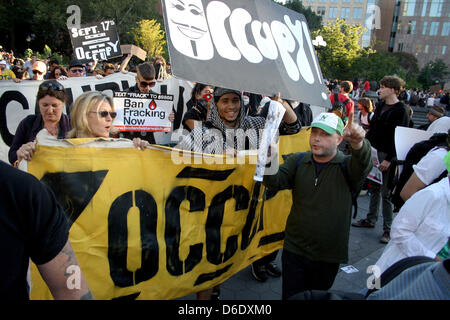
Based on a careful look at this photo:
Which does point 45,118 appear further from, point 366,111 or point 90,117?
point 366,111

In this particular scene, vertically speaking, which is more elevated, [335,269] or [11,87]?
[11,87]

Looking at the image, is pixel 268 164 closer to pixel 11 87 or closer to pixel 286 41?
pixel 286 41

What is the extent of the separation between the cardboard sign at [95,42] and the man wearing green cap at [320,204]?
19.6 ft

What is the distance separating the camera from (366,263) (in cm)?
409

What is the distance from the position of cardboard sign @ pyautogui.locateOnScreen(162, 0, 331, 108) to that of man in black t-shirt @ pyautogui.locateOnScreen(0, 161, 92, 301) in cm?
92

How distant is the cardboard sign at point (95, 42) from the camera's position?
7.03 m

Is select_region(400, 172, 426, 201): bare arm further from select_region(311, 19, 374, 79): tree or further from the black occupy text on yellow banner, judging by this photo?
select_region(311, 19, 374, 79): tree

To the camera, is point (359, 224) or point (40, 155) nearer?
point (40, 155)

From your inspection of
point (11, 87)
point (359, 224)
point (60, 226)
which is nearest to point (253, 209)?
point (60, 226)

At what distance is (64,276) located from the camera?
4.40 feet

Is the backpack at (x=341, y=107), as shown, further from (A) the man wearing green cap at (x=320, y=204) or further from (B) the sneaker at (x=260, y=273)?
(A) the man wearing green cap at (x=320, y=204)

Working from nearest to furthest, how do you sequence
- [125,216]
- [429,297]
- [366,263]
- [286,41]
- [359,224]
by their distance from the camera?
[429,297] → [125,216] → [286,41] → [366,263] → [359,224]

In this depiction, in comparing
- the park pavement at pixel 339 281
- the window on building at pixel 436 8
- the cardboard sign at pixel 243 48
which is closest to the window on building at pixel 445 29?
the window on building at pixel 436 8

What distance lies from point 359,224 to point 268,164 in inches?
134
